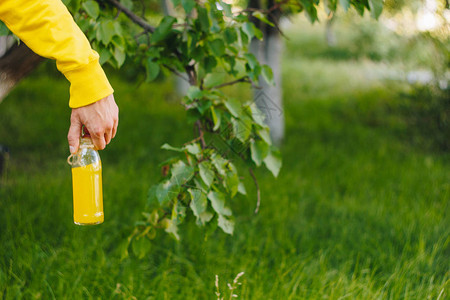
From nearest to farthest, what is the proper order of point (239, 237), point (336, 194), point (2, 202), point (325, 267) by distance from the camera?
point (325, 267) < point (239, 237) < point (2, 202) < point (336, 194)

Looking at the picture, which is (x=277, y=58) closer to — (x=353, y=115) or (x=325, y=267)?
(x=353, y=115)

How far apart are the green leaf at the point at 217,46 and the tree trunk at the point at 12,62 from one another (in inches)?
35.3

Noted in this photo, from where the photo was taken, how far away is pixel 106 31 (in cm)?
188

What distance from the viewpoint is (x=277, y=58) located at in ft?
18.0

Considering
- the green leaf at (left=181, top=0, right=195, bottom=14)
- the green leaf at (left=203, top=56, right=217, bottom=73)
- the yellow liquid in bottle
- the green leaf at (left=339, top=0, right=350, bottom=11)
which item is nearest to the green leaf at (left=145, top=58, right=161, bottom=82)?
the green leaf at (left=203, top=56, right=217, bottom=73)

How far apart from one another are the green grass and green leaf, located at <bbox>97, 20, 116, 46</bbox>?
0.90m

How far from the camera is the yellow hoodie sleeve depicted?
1370 mm

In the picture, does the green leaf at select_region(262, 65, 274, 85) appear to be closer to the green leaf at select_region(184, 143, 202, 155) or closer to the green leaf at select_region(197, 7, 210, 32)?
the green leaf at select_region(197, 7, 210, 32)

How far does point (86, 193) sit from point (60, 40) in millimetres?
589

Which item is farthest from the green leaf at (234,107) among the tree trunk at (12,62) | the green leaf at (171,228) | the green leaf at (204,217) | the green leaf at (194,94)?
the tree trunk at (12,62)

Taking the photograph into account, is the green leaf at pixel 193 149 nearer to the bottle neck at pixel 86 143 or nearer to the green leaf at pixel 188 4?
the bottle neck at pixel 86 143

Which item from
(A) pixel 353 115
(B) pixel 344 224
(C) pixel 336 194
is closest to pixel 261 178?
(C) pixel 336 194

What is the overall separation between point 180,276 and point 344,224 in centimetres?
138

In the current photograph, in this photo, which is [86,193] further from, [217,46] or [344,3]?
[344,3]
